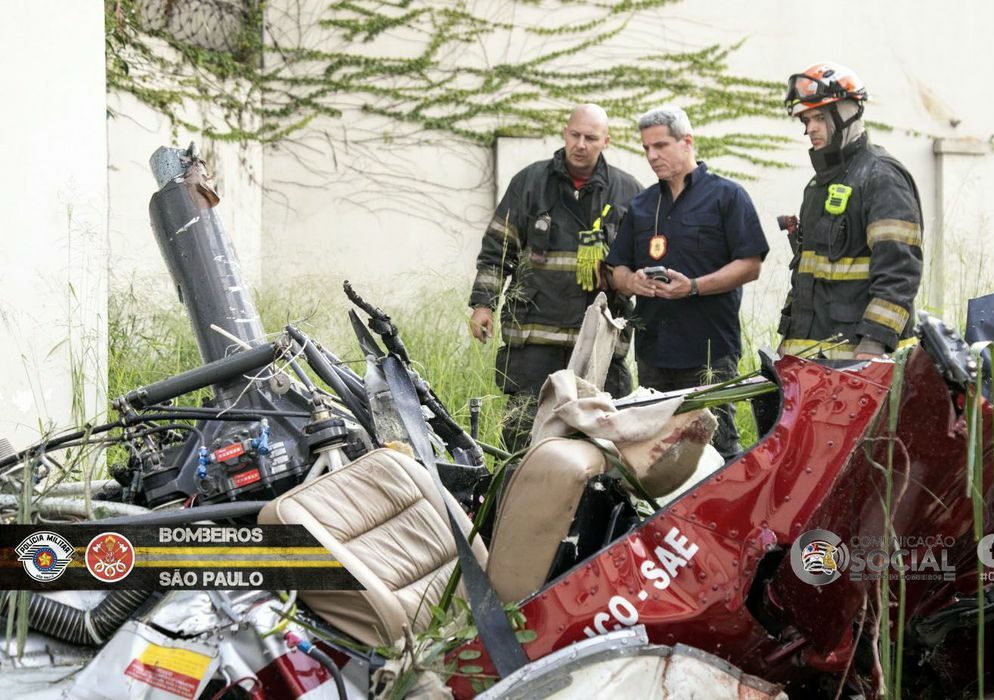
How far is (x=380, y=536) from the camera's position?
2.44 metres

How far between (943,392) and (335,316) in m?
5.63

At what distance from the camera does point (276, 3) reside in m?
9.95

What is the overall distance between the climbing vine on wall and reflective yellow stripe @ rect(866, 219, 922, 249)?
6096mm

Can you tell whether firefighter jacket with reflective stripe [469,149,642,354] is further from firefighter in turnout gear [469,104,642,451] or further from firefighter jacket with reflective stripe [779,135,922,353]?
firefighter jacket with reflective stripe [779,135,922,353]

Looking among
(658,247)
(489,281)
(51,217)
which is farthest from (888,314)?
(51,217)

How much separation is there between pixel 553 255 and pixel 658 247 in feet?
1.99

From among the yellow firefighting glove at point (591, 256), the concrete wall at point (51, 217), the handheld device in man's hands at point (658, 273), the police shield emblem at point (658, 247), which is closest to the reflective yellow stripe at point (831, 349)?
the handheld device in man's hands at point (658, 273)

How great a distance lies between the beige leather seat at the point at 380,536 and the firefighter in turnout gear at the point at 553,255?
270 centimetres

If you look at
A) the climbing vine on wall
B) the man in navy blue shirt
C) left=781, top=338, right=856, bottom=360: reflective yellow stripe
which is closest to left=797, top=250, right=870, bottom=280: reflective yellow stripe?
left=781, top=338, right=856, bottom=360: reflective yellow stripe

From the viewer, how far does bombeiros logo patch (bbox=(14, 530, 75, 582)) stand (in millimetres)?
2287

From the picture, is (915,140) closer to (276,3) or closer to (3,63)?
(276,3)

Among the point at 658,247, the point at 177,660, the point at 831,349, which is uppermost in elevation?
the point at 658,247

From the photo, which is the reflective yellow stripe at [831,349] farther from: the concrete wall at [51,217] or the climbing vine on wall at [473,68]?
the climbing vine on wall at [473,68]

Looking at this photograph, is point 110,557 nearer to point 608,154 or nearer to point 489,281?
point 489,281
